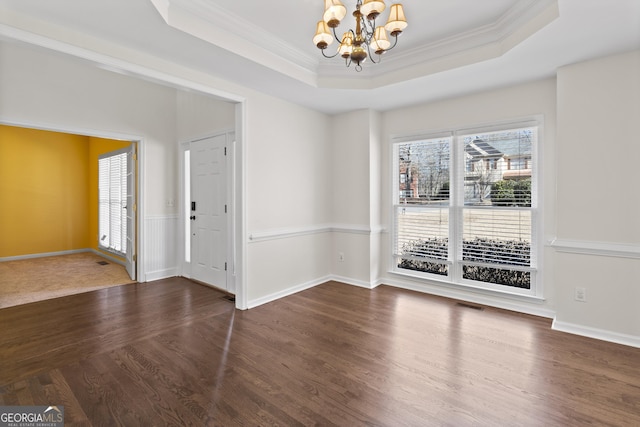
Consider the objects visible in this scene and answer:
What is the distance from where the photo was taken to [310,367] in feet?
8.01

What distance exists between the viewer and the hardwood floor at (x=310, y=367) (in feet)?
6.33

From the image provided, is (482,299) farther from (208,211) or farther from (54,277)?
(54,277)

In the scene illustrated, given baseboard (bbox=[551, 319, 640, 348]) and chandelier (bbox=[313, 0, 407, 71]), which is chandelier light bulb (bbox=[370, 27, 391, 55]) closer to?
chandelier (bbox=[313, 0, 407, 71])

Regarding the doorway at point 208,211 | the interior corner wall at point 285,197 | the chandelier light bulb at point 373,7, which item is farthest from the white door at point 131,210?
the chandelier light bulb at point 373,7

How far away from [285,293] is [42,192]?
6153 millimetres

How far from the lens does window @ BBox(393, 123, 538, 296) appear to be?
364cm

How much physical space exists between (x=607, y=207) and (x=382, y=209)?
2575 mm

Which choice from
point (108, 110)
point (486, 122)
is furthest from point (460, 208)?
point (108, 110)

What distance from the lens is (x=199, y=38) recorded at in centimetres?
259

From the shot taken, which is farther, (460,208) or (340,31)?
(460,208)

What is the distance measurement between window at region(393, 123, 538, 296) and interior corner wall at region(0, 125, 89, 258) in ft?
23.7

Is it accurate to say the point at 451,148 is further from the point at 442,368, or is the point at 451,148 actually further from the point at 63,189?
the point at 63,189

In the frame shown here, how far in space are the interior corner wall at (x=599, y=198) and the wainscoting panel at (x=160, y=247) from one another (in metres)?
5.35

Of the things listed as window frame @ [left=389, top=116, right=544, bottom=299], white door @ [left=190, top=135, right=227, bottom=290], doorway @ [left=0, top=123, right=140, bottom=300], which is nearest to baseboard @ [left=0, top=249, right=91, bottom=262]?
doorway @ [left=0, top=123, right=140, bottom=300]
